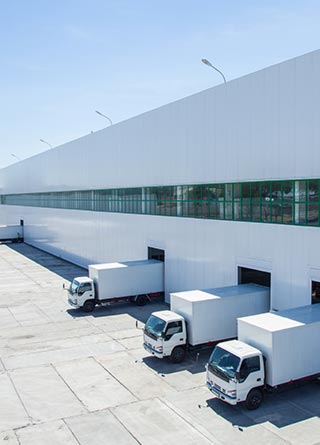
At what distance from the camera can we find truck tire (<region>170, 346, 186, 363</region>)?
617 inches

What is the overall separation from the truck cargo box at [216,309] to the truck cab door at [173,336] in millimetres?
273

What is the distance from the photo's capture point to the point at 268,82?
1742 cm

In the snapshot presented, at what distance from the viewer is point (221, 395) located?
12188mm

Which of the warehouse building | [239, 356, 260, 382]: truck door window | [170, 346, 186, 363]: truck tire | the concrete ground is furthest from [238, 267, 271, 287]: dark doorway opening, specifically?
[239, 356, 260, 382]: truck door window

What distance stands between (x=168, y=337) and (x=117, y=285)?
8.29m

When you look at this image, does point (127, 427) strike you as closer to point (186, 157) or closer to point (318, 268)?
point (318, 268)

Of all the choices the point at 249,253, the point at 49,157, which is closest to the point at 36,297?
the point at 249,253

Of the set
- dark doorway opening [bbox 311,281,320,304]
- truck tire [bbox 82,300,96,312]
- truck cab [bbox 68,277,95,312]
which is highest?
dark doorway opening [bbox 311,281,320,304]

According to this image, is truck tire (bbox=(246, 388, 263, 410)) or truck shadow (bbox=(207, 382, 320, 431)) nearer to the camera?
truck shadow (bbox=(207, 382, 320, 431))

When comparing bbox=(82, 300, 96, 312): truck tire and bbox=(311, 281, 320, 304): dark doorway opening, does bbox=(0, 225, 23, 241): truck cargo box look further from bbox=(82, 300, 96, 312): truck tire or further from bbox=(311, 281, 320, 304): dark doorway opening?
bbox=(311, 281, 320, 304): dark doorway opening

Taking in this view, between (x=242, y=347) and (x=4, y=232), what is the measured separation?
5307 centimetres

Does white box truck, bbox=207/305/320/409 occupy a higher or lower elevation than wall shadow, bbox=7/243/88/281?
higher

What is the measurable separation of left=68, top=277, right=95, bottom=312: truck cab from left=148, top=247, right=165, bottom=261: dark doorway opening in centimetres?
483

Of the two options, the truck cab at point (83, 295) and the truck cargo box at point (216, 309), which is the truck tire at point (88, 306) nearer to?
the truck cab at point (83, 295)
